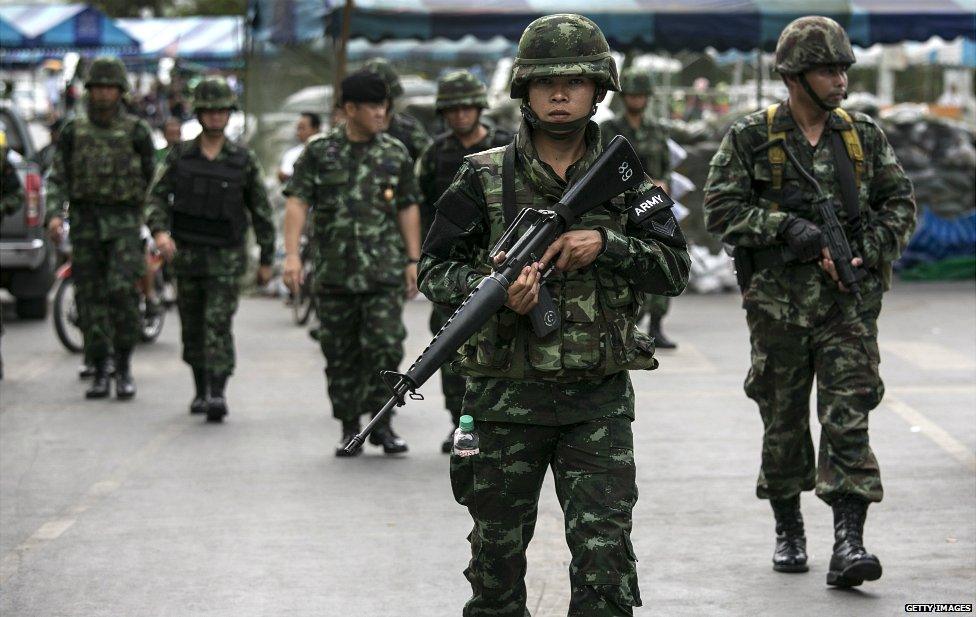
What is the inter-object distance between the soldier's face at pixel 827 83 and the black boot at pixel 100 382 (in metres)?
6.48

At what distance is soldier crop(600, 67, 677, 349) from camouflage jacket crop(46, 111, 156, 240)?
3.80m

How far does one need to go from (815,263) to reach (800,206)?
0.22m

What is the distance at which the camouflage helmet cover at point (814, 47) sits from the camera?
6.13 metres

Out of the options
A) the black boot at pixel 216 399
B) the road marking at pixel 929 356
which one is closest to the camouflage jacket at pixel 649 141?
the road marking at pixel 929 356

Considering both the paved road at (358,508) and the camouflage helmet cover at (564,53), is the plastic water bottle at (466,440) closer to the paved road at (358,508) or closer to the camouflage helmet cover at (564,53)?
the camouflage helmet cover at (564,53)

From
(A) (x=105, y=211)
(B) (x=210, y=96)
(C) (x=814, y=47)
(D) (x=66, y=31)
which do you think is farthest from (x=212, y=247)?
(D) (x=66, y=31)

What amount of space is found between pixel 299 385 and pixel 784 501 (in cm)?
595

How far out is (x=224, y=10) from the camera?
2611 inches

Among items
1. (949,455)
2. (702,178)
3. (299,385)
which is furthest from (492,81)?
(949,455)

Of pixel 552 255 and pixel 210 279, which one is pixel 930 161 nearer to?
pixel 210 279

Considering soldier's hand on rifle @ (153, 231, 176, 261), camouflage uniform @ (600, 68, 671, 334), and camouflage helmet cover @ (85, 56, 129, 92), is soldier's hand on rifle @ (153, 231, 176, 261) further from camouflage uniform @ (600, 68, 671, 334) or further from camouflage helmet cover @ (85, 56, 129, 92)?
camouflage uniform @ (600, 68, 671, 334)

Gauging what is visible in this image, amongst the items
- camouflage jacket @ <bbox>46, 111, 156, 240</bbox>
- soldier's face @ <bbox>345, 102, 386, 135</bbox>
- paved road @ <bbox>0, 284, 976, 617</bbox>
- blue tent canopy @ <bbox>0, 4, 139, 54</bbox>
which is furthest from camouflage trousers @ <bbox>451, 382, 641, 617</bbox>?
blue tent canopy @ <bbox>0, 4, 139, 54</bbox>

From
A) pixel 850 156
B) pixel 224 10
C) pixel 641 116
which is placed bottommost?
pixel 224 10

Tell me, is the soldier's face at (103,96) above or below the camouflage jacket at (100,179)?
above
